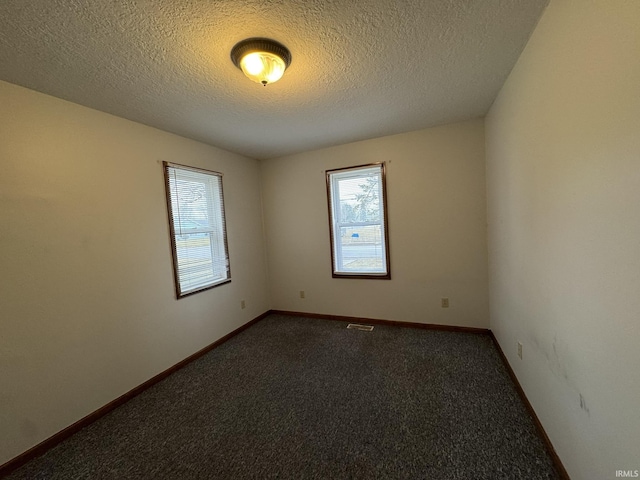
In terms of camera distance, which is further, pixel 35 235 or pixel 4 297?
pixel 35 235

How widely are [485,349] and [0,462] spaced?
12.5 feet

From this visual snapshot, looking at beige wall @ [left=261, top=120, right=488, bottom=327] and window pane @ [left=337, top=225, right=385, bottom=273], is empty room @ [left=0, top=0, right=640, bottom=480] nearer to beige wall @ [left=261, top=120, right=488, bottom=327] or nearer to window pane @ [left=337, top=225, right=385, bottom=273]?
beige wall @ [left=261, top=120, right=488, bottom=327]

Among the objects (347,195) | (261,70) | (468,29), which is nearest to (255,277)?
(347,195)

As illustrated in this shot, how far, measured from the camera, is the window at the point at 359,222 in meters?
3.32

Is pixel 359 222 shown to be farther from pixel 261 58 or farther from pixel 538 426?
pixel 538 426

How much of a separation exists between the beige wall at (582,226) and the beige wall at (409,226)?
1084 millimetres

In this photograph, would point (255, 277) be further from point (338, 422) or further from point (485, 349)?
point (485, 349)

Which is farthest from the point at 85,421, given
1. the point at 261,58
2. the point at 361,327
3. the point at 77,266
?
the point at 261,58

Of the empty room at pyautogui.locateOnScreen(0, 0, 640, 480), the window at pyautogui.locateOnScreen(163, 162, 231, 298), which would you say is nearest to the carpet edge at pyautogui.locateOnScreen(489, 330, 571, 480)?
the empty room at pyautogui.locateOnScreen(0, 0, 640, 480)

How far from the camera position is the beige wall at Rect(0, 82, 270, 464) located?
5.37 feet

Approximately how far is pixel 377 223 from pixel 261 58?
92.6 inches

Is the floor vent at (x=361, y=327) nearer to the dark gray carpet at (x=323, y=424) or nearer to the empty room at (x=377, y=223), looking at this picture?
the empty room at (x=377, y=223)

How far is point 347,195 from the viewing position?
138 inches

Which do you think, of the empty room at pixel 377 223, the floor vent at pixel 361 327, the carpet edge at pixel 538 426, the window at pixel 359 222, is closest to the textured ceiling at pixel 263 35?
the empty room at pixel 377 223
